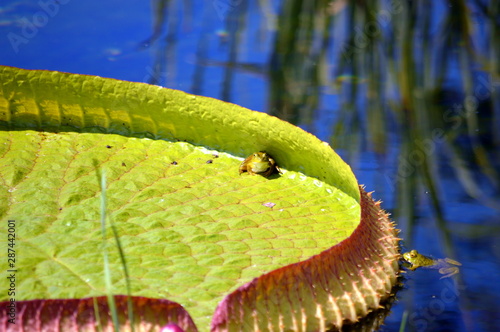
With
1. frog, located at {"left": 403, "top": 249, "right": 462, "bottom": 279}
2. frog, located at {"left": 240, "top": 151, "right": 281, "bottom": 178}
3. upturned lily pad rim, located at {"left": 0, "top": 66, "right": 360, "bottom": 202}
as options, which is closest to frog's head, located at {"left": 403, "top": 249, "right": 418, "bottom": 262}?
frog, located at {"left": 403, "top": 249, "right": 462, "bottom": 279}

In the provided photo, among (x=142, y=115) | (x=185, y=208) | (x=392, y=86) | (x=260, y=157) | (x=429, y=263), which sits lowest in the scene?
(x=429, y=263)

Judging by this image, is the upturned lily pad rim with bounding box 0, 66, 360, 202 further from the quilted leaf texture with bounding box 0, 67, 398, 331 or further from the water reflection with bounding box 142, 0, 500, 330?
the water reflection with bounding box 142, 0, 500, 330

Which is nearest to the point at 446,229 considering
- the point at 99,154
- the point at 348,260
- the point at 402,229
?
the point at 402,229

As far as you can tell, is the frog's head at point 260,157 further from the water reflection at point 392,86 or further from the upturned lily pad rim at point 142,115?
the water reflection at point 392,86

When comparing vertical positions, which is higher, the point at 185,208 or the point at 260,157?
the point at 260,157

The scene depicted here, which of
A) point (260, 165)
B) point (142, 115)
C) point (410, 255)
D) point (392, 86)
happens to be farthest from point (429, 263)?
point (392, 86)

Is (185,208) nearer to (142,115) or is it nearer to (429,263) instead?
(142,115)

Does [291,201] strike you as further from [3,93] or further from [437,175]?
[3,93]
